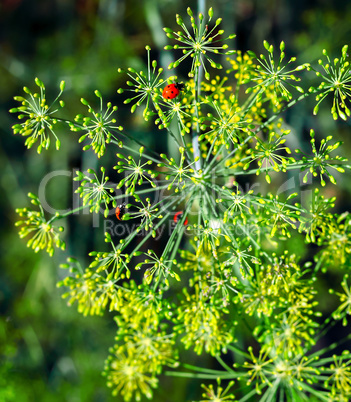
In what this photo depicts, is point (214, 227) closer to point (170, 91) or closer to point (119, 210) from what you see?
point (119, 210)

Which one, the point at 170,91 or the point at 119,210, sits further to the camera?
the point at 119,210

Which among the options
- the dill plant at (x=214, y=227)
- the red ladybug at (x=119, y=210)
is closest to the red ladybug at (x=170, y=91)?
the dill plant at (x=214, y=227)

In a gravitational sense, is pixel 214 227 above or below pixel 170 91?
below

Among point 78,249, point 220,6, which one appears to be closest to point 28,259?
point 78,249

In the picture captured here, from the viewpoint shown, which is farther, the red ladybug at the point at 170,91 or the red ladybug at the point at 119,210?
the red ladybug at the point at 119,210

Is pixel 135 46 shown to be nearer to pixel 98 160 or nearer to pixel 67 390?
pixel 98 160

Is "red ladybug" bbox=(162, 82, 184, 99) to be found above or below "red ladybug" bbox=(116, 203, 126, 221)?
above

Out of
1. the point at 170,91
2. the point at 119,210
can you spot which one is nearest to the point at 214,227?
the point at 119,210

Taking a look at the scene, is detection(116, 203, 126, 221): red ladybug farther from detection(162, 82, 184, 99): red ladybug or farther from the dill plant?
detection(162, 82, 184, 99): red ladybug

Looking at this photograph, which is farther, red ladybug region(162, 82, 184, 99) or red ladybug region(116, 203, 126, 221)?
red ladybug region(116, 203, 126, 221)

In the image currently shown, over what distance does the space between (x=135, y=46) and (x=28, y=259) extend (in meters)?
3.60

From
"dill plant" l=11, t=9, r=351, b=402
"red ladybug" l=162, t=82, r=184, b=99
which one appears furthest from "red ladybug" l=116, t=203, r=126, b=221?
"red ladybug" l=162, t=82, r=184, b=99

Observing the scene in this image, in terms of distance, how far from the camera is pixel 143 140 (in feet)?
17.5

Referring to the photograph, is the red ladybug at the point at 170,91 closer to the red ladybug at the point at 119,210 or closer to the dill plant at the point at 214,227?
the dill plant at the point at 214,227
